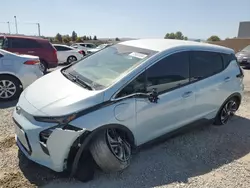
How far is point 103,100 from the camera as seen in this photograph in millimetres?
2666

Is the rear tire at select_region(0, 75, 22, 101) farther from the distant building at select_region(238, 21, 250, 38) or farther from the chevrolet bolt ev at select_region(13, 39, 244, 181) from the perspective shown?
the distant building at select_region(238, 21, 250, 38)

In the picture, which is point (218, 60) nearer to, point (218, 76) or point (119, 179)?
point (218, 76)

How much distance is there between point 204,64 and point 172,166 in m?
1.69

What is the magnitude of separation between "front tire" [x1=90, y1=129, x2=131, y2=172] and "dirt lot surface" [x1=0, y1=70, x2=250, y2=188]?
153 millimetres

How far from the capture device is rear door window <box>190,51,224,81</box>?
11.8 feet

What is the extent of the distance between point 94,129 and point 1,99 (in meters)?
4.00

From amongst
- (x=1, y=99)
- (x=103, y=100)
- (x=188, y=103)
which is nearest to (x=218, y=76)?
(x=188, y=103)

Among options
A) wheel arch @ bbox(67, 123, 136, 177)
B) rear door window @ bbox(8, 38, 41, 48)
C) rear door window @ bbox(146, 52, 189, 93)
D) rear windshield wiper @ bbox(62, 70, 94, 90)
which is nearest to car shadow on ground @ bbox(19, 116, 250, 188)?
wheel arch @ bbox(67, 123, 136, 177)

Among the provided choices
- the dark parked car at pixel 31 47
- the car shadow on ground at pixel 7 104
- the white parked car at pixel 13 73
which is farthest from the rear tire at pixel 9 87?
the dark parked car at pixel 31 47

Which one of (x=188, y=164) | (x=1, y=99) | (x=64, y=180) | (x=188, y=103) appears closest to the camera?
(x=64, y=180)

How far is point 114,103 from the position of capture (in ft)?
8.95

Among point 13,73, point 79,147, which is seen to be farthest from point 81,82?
point 13,73

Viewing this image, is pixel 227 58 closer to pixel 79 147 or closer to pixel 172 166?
pixel 172 166

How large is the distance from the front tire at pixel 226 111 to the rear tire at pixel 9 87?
4538mm
